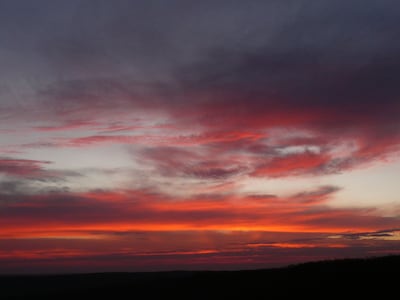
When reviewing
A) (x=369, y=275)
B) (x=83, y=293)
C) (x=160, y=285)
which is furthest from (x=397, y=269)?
(x=83, y=293)

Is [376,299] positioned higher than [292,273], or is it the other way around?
[292,273]

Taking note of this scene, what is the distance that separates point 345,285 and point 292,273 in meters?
8.03

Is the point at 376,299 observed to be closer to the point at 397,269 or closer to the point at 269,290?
the point at 397,269

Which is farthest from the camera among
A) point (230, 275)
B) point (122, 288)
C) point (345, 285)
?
point (122, 288)

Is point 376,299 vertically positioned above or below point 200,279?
below

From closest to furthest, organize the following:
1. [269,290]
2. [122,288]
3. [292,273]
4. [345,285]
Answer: [345,285] < [269,290] < [292,273] < [122,288]

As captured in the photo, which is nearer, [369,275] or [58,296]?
[369,275]

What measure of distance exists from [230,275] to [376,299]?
21.2 metres

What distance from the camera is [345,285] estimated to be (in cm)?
3103

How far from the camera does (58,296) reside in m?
53.2

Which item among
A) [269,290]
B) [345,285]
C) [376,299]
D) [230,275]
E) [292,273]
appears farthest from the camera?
[230,275]

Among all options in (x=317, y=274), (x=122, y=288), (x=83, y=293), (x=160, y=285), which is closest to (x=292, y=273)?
(x=317, y=274)

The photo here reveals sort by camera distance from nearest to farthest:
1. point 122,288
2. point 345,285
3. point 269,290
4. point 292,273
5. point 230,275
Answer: point 345,285 → point 269,290 → point 292,273 → point 230,275 → point 122,288

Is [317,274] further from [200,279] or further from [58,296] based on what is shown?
[58,296]
